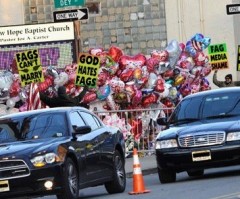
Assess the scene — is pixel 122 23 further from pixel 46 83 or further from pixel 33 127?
pixel 33 127

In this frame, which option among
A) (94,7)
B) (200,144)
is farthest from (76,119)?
(94,7)

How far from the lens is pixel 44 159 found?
17.7m

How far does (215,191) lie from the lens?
18.7m

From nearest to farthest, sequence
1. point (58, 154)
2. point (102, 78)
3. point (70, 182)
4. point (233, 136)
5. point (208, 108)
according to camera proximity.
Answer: point (58, 154), point (70, 182), point (233, 136), point (208, 108), point (102, 78)

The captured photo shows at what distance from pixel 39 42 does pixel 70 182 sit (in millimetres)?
14975

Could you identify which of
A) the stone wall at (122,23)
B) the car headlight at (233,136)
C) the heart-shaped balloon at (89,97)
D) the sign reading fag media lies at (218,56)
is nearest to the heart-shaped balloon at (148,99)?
the heart-shaped balloon at (89,97)

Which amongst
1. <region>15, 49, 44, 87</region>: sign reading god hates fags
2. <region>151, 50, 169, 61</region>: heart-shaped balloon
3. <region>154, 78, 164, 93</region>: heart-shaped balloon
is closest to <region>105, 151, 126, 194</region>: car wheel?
<region>15, 49, 44, 87</region>: sign reading god hates fags

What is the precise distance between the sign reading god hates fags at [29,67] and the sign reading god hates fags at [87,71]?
1.54 metres

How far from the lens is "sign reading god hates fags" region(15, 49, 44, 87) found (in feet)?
86.6

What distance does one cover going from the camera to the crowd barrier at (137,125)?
2935 centimetres

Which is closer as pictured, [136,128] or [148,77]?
[136,128]

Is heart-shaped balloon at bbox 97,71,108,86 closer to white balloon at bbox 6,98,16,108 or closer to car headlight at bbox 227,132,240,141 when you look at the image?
white balloon at bbox 6,98,16,108

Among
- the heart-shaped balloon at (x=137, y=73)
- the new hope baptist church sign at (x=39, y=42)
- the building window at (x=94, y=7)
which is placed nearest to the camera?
the heart-shaped balloon at (x=137, y=73)

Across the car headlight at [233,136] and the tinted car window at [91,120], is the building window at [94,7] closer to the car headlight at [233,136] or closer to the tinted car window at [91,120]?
the car headlight at [233,136]
